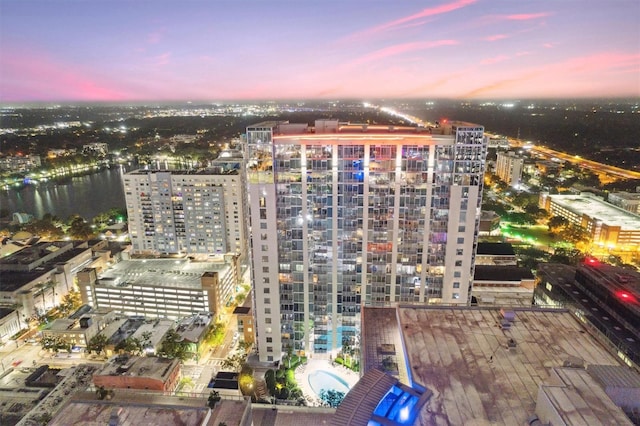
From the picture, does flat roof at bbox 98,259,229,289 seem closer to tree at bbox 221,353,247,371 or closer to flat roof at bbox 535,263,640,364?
tree at bbox 221,353,247,371

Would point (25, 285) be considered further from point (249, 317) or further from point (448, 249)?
point (448, 249)

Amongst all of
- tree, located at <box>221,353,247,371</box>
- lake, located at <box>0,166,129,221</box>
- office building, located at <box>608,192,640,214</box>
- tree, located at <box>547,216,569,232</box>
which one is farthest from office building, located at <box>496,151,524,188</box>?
lake, located at <box>0,166,129,221</box>

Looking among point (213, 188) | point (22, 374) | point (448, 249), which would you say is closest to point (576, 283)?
point (448, 249)

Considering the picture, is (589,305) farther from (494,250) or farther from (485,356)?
(485,356)

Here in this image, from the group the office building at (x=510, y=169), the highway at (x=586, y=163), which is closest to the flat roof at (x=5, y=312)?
the office building at (x=510, y=169)

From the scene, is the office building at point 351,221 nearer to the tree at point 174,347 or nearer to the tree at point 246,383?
the tree at point 246,383

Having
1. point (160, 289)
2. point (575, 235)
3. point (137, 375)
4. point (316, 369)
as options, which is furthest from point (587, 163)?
point (137, 375)
